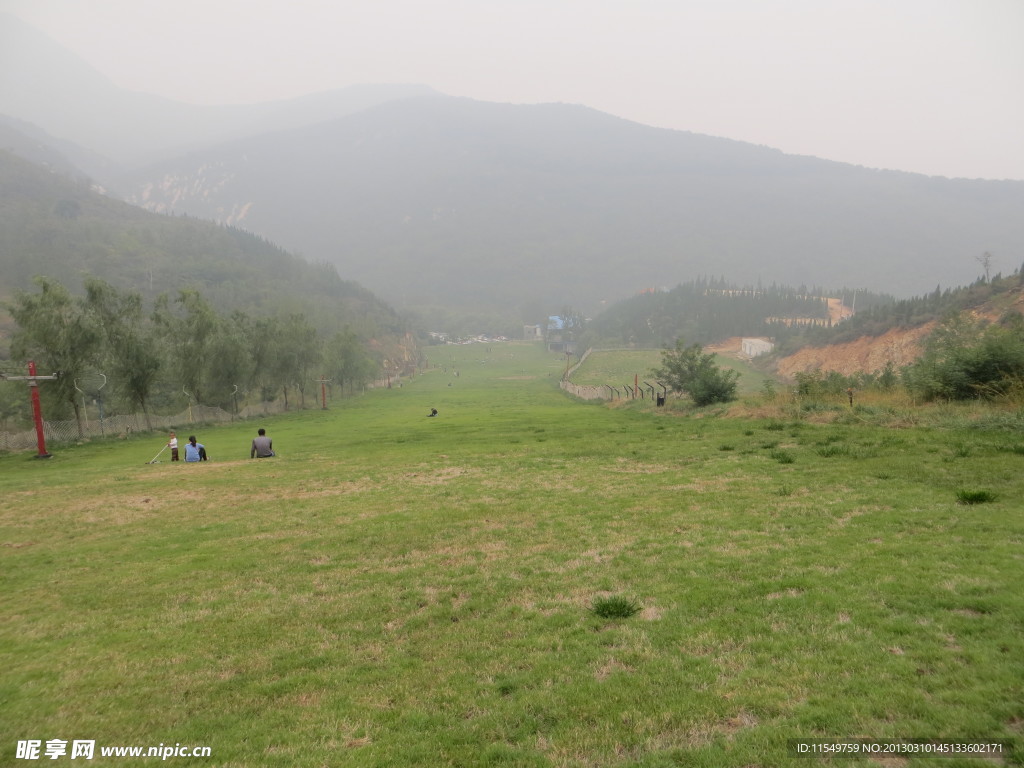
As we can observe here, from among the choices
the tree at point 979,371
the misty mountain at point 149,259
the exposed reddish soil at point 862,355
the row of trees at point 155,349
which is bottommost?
the exposed reddish soil at point 862,355

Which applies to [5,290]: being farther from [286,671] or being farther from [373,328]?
[286,671]

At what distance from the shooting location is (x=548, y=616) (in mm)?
7449

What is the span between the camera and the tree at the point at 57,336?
3759 cm

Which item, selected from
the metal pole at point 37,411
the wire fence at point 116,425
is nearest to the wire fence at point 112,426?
the wire fence at point 116,425

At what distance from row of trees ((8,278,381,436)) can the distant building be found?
3571 inches

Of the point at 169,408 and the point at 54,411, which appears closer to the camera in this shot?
the point at 54,411

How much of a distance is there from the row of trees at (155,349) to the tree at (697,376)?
4260 cm

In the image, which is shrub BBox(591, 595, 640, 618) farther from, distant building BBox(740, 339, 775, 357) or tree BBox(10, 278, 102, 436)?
distant building BBox(740, 339, 775, 357)

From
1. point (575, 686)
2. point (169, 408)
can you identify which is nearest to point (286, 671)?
point (575, 686)

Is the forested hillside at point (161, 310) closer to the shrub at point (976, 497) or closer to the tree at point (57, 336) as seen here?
the tree at point (57, 336)

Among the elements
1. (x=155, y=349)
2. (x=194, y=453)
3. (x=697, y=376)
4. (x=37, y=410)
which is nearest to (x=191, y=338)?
(x=155, y=349)

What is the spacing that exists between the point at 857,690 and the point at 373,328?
493ft

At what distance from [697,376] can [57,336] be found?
45.0m

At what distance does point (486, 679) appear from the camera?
604 cm
